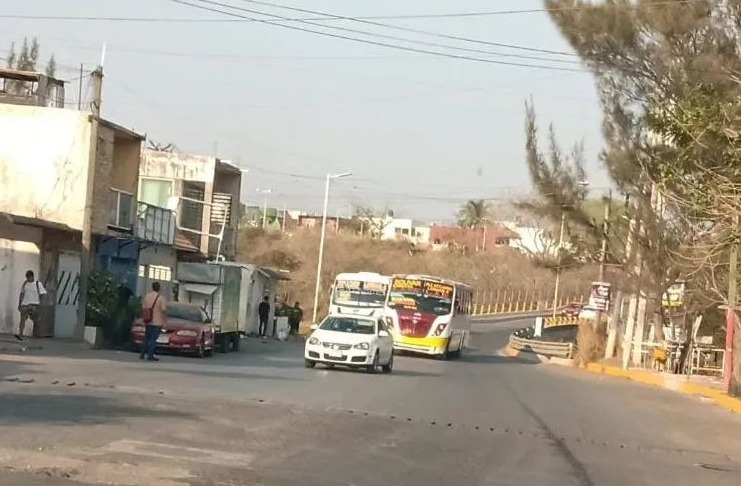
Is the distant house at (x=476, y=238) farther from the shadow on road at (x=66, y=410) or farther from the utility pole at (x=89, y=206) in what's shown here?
the shadow on road at (x=66, y=410)

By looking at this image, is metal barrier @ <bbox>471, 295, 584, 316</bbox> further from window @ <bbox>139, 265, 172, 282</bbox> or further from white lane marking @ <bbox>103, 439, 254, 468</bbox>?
white lane marking @ <bbox>103, 439, 254, 468</bbox>

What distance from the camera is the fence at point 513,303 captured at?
3967 inches

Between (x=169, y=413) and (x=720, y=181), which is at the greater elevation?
(x=720, y=181)

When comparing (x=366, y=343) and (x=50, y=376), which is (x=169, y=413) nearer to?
(x=50, y=376)

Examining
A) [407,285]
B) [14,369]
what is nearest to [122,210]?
[407,285]

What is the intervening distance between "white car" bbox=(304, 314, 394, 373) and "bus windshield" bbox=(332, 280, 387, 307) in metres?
20.9

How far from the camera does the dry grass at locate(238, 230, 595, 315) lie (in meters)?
89.2

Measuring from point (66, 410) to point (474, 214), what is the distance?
122 metres

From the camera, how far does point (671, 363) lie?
137 feet

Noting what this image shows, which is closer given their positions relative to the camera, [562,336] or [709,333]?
[709,333]

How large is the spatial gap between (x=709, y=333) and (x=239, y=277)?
19.1 metres

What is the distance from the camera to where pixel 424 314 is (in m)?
46.0

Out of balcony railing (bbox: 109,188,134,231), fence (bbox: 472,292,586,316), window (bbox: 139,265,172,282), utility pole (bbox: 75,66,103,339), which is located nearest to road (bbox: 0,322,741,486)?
utility pole (bbox: 75,66,103,339)

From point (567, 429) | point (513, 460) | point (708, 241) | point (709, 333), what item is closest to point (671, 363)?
point (709, 333)
